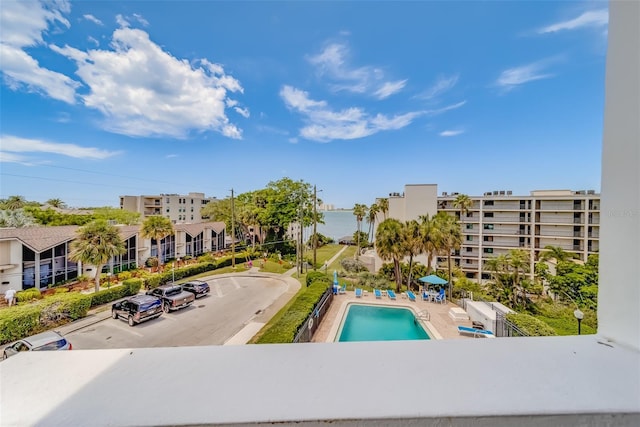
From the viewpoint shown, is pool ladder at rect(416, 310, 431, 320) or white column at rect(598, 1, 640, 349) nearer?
white column at rect(598, 1, 640, 349)

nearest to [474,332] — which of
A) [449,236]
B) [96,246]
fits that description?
[449,236]

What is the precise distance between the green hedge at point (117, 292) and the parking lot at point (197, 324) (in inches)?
23.4

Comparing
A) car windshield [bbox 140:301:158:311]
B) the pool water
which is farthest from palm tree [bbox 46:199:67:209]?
the pool water

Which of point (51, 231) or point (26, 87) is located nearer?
point (26, 87)

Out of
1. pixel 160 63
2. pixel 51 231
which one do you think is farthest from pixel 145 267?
pixel 160 63

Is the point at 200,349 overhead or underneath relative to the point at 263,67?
underneath

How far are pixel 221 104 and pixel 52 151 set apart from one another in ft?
13.4

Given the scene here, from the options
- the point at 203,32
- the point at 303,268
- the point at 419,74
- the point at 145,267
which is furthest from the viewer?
the point at 303,268

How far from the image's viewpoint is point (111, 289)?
7.24 m

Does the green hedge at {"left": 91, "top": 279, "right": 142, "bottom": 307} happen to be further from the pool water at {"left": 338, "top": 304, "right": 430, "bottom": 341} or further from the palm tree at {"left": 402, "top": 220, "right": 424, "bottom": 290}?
the palm tree at {"left": 402, "top": 220, "right": 424, "bottom": 290}

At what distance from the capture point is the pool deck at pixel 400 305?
6.29 meters

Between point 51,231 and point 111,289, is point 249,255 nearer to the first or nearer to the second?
point 111,289

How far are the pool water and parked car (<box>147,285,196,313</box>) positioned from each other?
5.19m

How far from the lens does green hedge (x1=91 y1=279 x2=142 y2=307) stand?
6.84m
